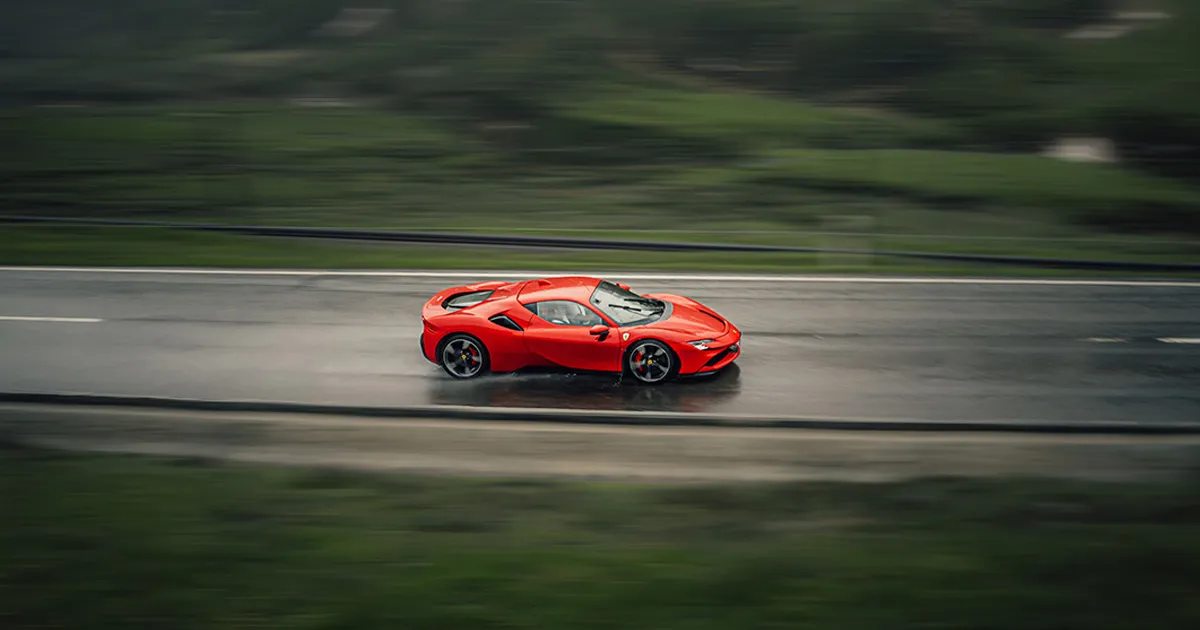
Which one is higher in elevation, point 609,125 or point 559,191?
point 609,125

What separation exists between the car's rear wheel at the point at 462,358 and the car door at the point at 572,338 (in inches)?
27.1

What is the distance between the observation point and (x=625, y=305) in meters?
11.8

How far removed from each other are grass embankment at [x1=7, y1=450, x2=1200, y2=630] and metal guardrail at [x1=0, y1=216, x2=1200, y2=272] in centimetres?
956

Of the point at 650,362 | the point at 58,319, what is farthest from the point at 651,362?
the point at 58,319

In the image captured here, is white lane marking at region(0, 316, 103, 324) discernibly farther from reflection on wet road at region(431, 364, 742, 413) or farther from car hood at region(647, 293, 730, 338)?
car hood at region(647, 293, 730, 338)

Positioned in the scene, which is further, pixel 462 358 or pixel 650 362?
pixel 462 358

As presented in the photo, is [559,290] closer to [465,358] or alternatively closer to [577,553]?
[465,358]

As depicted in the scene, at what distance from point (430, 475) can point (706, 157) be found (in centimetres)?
2043

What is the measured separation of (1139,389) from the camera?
1155 centimetres

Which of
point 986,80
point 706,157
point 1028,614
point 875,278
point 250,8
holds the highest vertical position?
point 250,8

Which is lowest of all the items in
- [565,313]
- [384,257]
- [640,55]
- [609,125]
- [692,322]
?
[692,322]

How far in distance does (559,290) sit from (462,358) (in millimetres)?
1391

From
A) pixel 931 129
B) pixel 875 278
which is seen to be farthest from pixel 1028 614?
pixel 931 129

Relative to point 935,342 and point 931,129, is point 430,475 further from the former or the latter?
point 931,129
